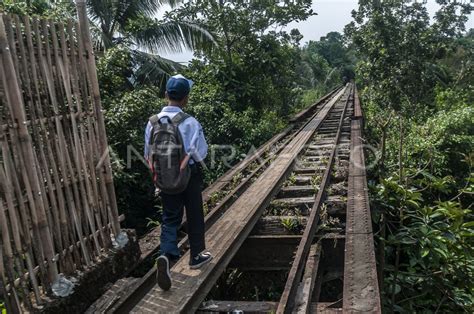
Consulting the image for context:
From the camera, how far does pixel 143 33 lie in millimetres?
13305

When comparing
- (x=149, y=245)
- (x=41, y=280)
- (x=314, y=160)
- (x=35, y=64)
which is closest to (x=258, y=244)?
(x=149, y=245)

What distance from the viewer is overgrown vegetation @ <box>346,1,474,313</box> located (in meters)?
4.54

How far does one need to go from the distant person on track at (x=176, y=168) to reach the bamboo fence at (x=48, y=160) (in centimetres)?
60

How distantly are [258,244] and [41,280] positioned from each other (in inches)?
79.0

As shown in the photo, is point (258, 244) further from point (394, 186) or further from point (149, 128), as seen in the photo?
point (394, 186)

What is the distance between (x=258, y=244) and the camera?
14.0ft

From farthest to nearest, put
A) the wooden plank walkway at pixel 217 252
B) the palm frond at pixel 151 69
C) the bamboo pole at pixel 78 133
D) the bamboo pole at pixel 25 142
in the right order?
1. the palm frond at pixel 151 69
2. the bamboo pole at pixel 78 133
3. the wooden plank walkway at pixel 217 252
4. the bamboo pole at pixel 25 142

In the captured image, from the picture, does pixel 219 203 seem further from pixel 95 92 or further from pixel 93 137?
pixel 95 92

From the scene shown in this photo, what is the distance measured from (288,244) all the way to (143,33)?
1081 centimetres

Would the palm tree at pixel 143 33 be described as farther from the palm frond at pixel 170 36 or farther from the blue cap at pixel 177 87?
the blue cap at pixel 177 87

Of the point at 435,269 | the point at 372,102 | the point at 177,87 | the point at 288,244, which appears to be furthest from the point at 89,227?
the point at 372,102

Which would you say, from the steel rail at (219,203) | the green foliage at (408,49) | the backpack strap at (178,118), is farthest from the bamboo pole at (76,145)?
the green foliage at (408,49)

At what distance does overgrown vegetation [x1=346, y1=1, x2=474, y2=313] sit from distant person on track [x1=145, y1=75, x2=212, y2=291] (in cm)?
217

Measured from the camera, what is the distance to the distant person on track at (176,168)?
3.17 m
